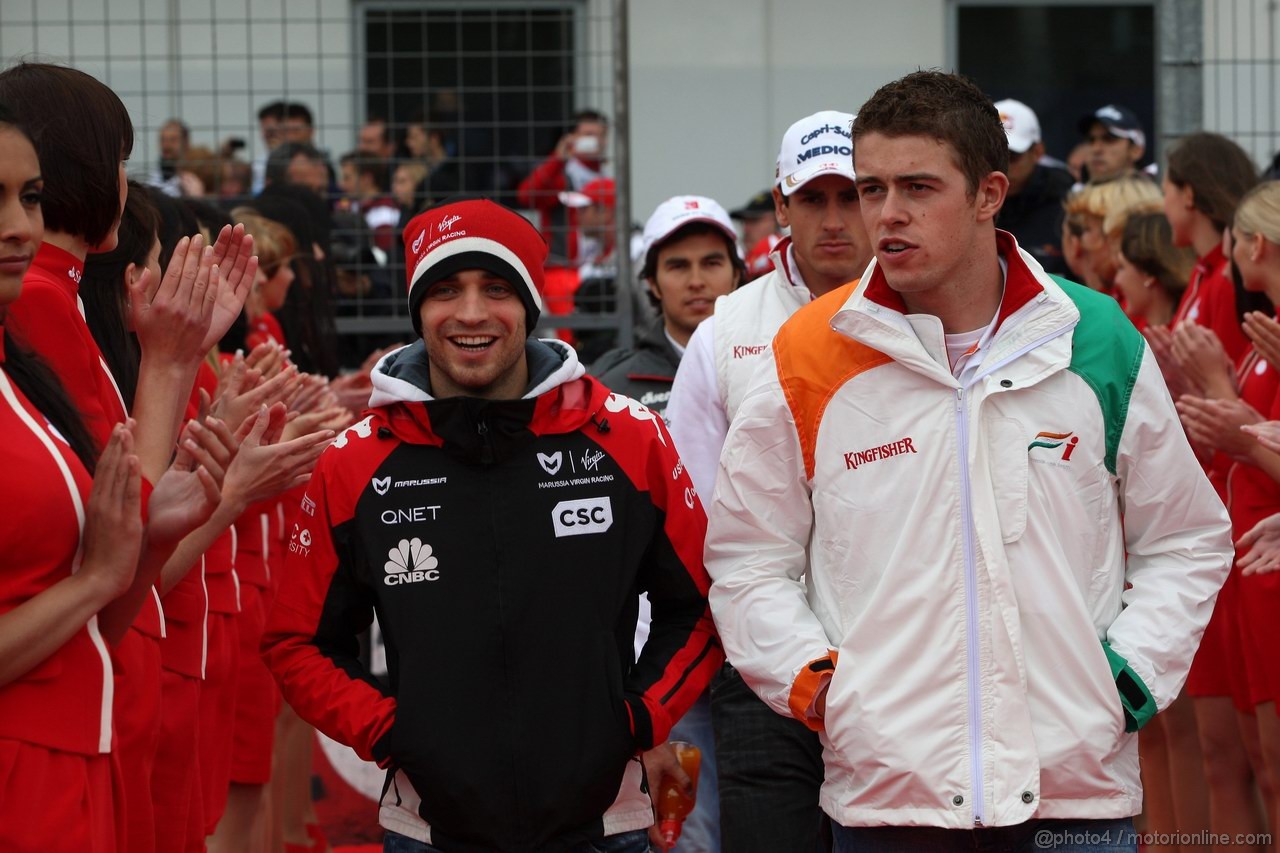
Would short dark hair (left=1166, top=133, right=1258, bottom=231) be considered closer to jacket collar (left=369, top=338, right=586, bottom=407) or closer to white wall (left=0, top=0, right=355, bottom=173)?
jacket collar (left=369, top=338, right=586, bottom=407)

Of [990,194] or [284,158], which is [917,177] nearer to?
[990,194]

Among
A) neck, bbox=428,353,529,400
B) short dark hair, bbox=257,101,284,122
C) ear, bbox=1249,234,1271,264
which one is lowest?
neck, bbox=428,353,529,400

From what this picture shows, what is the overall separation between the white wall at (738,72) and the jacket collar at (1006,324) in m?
9.04

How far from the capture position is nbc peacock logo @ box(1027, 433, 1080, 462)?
3408 millimetres

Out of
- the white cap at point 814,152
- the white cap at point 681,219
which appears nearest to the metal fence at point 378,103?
the white cap at point 681,219

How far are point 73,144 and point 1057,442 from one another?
2.06 metres

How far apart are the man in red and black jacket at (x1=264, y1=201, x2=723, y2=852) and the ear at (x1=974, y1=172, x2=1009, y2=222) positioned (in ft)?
2.69

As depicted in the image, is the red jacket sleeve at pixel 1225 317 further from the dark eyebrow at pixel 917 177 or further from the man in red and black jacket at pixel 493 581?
the man in red and black jacket at pixel 493 581

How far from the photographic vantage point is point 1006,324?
3.48 meters

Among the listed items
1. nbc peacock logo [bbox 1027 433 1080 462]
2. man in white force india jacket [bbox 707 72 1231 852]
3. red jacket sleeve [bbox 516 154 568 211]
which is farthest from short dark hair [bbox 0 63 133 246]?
red jacket sleeve [bbox 516 154 568 211]

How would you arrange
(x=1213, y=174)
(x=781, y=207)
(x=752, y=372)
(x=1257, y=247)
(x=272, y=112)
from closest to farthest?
(x=752, y=372), (x=781, y=207), (x=1257, y=247), (x=1213, y=174), (x=272, y=112)

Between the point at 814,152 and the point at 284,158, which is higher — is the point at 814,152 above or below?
below

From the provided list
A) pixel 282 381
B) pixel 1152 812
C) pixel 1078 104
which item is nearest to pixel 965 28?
pixel 1078 104

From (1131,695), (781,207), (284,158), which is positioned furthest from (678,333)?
(284,158)
